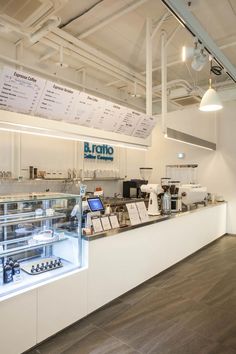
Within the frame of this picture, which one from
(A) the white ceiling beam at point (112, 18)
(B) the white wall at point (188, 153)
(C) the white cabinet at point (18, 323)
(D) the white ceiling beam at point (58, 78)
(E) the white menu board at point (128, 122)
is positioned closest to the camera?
(C) the white cabinet at point (18, 323)

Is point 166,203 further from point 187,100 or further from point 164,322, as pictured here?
point 187,100

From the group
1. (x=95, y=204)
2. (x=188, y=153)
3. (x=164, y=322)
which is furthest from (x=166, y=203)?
(x=188, y=153)

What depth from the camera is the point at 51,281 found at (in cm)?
217

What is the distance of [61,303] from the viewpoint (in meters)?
2.25

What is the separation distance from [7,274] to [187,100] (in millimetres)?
5990

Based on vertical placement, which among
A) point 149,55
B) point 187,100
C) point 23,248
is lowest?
point 23,248

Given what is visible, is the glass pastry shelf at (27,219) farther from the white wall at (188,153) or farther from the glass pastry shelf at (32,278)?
the white wall at (188,153)

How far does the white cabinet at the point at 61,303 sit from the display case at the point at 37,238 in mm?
93

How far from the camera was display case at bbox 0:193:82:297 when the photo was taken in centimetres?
212

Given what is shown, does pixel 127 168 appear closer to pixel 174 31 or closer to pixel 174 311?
pixel 174 31

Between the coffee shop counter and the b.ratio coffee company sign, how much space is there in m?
2.79

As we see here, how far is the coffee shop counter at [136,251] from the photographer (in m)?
2.57

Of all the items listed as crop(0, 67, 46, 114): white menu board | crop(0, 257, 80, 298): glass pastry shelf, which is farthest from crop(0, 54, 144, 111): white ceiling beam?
crop(0, 257, 80, 298): glass pastry shelf

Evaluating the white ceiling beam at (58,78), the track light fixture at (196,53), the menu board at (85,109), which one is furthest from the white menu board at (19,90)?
the white ceiling beam at (58,78)
